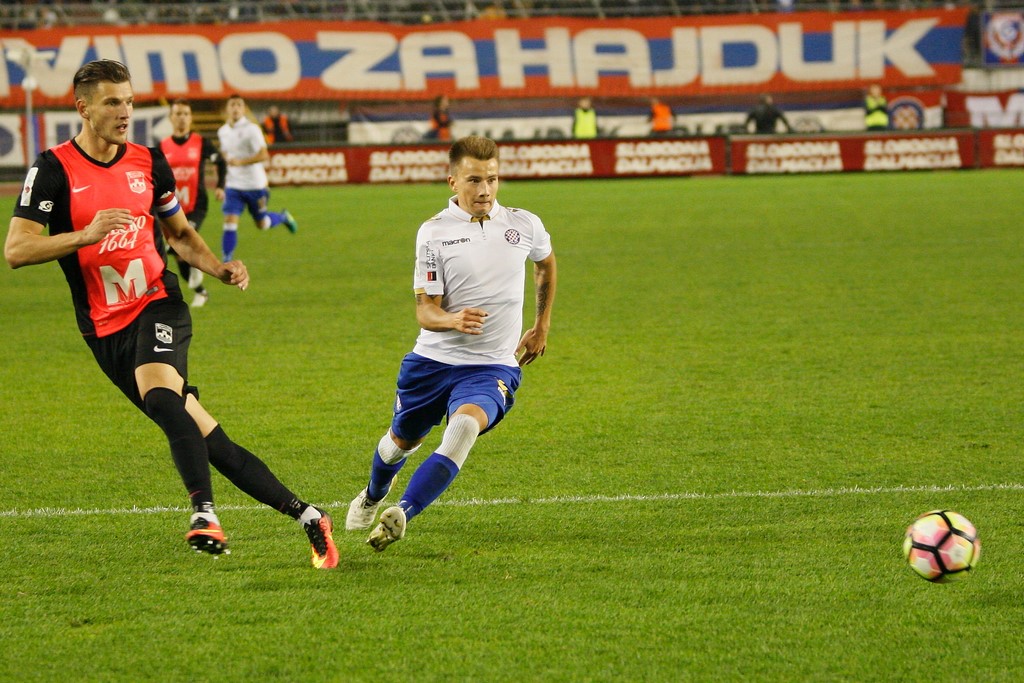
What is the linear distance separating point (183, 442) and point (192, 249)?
89cm

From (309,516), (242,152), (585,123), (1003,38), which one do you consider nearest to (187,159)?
(242,152)

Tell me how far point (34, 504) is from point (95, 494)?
0.93 ft

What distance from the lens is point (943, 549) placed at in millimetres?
4633

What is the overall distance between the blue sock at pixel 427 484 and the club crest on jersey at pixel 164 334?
108 cm

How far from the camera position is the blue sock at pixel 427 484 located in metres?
4.98

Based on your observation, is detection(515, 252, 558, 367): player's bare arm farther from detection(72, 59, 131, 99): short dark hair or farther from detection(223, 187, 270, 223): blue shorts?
detection(223, 187, 270, 223): blue shorts

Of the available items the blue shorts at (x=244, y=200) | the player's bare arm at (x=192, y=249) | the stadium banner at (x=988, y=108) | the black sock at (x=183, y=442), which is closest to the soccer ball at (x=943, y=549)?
the black sock at (x=183, y=442)

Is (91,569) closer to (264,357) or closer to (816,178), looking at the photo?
(264,357)

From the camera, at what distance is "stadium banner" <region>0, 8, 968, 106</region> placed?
107ft

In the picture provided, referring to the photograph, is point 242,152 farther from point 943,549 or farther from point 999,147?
point 999,147

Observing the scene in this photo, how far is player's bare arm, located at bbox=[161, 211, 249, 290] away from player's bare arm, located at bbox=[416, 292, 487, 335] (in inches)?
28.4

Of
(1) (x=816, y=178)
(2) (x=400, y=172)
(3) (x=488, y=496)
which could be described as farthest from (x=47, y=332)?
(1) (x=816, y=178)

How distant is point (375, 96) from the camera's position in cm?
3297

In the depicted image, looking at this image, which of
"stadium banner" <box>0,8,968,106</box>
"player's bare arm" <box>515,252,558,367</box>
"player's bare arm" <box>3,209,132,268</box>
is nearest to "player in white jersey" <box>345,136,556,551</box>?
"player's bare arm" <box>515,252,558,367</box>
